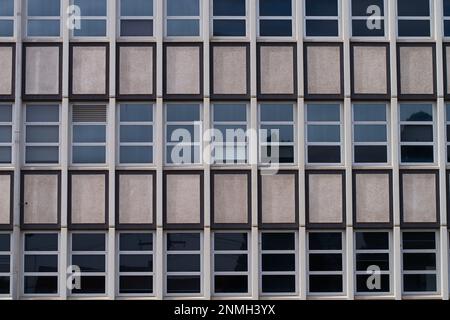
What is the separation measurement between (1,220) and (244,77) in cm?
639

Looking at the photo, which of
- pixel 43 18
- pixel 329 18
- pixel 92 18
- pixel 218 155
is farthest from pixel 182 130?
pixel 329 18

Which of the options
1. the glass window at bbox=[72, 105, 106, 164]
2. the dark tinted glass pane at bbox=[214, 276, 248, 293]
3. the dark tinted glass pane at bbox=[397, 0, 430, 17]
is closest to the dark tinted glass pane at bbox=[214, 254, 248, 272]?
the dark tinted glass pane at bbox=[214, 276, 248, 293]

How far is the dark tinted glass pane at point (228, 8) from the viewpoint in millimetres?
18438

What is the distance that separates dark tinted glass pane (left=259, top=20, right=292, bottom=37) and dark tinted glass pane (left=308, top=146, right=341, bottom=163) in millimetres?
2764

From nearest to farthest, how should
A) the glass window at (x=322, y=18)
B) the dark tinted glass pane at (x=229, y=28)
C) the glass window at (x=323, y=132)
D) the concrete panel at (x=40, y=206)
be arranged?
the concrete panel at (x=40, y=206), the glass window at (x=323, y=132), the dark tinted glass pane at (x=229, y=28), the glass window at (x=322, y=18)

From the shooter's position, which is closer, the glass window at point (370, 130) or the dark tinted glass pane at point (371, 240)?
the dark tinted glass pane at point (371, 240)

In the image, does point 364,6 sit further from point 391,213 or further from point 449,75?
point 391,213

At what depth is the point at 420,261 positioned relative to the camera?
18016 mm

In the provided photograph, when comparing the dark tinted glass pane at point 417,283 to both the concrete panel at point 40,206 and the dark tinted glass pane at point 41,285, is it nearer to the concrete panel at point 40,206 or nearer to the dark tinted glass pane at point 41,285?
the dark tinted glass pane at point 41,285

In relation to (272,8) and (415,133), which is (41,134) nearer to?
(272,8)

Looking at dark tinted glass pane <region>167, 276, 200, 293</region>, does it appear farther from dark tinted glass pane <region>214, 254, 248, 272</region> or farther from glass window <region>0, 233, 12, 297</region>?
glass window <region>0, 233, 12, 297</region>

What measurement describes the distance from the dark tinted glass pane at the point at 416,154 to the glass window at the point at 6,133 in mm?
9102

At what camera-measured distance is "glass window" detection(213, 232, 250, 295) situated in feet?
58.7

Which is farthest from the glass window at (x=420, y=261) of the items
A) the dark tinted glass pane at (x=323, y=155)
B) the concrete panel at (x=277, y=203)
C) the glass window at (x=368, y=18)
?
the glass window at (x=368, y=18)
